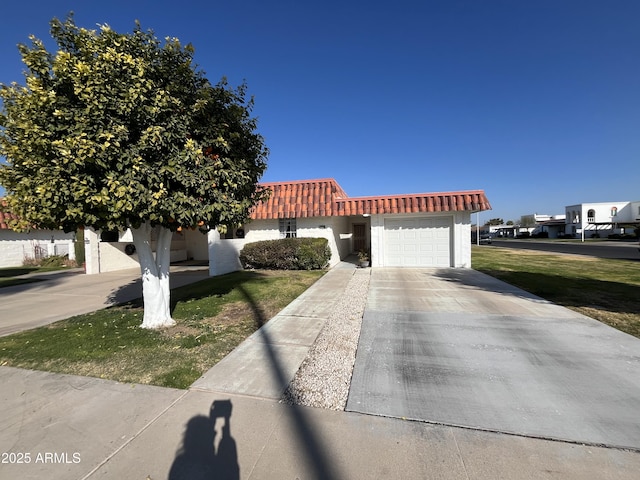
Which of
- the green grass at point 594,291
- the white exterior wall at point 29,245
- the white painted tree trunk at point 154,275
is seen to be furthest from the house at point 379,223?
the white exterior wall at point 29,245

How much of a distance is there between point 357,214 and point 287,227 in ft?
11.1

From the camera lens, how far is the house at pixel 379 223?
11.9m

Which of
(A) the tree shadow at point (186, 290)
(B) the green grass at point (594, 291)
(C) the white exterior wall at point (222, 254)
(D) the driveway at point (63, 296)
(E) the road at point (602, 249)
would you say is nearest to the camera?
(B) the green grass at point (594, 291)

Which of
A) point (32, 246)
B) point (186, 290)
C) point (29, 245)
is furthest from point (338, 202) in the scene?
point (29, 245)

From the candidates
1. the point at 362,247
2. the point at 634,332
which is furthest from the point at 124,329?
the point at 362,247

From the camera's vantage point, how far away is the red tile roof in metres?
11.7

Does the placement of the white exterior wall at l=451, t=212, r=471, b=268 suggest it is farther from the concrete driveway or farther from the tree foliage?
the tree foliage

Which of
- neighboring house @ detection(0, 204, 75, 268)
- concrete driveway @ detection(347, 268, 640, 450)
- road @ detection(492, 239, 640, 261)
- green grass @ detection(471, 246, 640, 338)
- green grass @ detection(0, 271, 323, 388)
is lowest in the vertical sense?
road @ detection(492, 239, 640, 261)

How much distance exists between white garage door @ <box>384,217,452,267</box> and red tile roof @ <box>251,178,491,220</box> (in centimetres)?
82

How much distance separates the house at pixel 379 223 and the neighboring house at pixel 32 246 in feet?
33.4

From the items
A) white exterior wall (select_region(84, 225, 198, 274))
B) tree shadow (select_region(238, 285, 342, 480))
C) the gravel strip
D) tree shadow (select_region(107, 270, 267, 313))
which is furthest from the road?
white exterior wall (select_region(84, 225, 198, 274))

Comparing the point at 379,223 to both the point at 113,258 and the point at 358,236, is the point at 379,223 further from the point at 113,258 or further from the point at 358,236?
the point at 113,258

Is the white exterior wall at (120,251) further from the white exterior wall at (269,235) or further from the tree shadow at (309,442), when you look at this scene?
the tree shadow at (309,442)

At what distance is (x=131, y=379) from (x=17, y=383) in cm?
135
